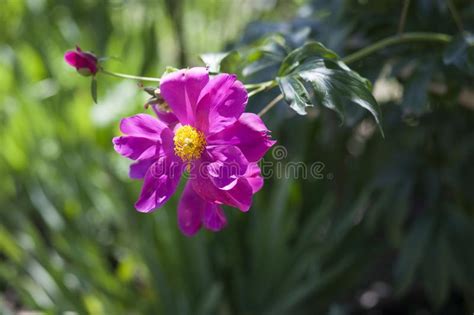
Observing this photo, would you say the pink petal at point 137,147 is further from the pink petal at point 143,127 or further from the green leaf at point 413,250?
the green leaf at point 413,250

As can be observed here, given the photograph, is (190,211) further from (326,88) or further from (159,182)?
Result: (326,88)

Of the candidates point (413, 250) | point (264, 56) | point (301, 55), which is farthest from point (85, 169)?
point (301, 55)

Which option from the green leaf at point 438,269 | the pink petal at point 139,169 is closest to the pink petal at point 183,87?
the pink petal at point 139,169

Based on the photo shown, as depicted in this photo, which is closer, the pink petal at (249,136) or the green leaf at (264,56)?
the pink petal at (249,136)

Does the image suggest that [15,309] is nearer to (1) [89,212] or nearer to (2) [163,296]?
(1) [89,212]

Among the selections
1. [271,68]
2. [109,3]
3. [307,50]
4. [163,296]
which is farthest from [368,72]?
[109,3]

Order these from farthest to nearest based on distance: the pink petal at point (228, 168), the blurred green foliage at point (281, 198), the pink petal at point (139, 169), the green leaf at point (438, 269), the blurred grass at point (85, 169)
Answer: the blurred grass at point (85, 169), the green leaf at point (438, 269), the blurred green foliage at point (281, 198), the pink petal at point (139, 169), the pink petal at point (228, 168)

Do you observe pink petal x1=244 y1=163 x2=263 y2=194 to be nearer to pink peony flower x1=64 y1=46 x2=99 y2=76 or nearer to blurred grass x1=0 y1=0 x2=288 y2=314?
pink peony flower x1=64 y1=46 x2=99 y2=76
